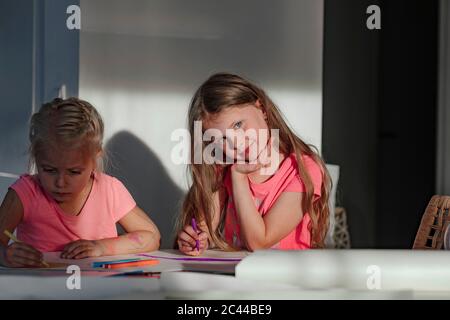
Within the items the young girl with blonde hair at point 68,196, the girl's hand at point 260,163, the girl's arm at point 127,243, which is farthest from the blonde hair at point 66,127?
the girl's hand at point 260,163

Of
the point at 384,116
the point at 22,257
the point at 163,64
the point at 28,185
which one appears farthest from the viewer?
the point at 384,116

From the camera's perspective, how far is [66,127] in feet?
4.98

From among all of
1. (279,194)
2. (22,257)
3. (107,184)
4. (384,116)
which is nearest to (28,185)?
(107,184)

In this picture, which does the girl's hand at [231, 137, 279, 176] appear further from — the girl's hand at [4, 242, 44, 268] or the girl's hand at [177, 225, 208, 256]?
the girl's hand at [4, 242, 44, 268]

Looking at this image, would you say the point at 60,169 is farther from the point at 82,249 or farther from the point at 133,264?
the point at 133,264

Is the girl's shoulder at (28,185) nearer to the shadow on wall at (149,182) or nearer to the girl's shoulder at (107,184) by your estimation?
the girl's shoulder at (107,184)

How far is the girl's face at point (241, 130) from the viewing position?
5.03 ft

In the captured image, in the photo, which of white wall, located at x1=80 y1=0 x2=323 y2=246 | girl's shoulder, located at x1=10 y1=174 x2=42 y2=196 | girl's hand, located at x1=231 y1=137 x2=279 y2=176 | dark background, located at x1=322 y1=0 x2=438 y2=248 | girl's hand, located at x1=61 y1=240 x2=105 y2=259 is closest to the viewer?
girl's hand, located at x1=61 y1=240 x2=105 y2=259

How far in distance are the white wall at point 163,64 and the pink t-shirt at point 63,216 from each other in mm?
289

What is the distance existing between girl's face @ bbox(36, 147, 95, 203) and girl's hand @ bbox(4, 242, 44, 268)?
29 cm

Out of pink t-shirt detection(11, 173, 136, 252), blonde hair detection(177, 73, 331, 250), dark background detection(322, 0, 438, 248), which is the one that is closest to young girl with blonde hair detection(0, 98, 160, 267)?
pink t-shirt detection(11, 173, 136, 252)

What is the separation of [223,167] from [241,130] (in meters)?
0.11

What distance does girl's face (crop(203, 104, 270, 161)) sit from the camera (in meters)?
1.53
